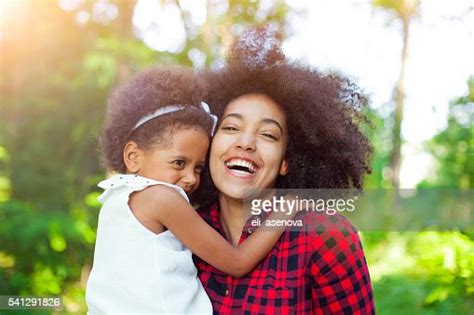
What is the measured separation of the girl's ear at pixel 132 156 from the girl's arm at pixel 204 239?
0.36ft

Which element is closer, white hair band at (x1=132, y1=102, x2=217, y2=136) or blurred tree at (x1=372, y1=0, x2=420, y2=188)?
white hair band at (x1=132, y1=102, x2=217, y2=136)

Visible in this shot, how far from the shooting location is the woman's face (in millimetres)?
1245

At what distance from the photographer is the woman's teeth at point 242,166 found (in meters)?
1.25

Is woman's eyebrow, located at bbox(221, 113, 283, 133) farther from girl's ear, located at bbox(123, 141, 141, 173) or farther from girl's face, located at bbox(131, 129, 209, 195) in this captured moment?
girl's ear, located at bbox(123, 141, 141, 173)

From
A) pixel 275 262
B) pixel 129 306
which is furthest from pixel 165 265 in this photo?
pixel 275 262

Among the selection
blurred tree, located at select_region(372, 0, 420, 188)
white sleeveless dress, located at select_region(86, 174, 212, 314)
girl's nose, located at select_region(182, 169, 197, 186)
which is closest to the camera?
white sleeveless dress, located at select_region(86, 174, 212, 314)

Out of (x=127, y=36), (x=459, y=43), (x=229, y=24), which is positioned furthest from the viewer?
(x=127, y=36)

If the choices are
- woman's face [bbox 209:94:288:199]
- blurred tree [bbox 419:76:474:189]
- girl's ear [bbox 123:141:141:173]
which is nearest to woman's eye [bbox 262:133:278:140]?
woman's face [bbox 209:94:288:199]

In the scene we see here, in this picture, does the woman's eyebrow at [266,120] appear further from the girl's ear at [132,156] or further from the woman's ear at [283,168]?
the girl's ear at [132,156]

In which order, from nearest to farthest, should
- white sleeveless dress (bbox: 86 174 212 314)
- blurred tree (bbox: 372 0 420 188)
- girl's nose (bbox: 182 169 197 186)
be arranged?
1. white sleeveless dress (bbox: 86 174 212 314)
2. girl's nose (bbox: 182 169 197 186)
3. blurred tree (bbox: 372 0 420 188)

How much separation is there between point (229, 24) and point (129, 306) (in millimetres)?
894

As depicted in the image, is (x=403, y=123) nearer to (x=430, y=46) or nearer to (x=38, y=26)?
(x=430, y=46)

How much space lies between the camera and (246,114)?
1262 millimetres

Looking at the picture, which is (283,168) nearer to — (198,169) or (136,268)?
(198,169)
